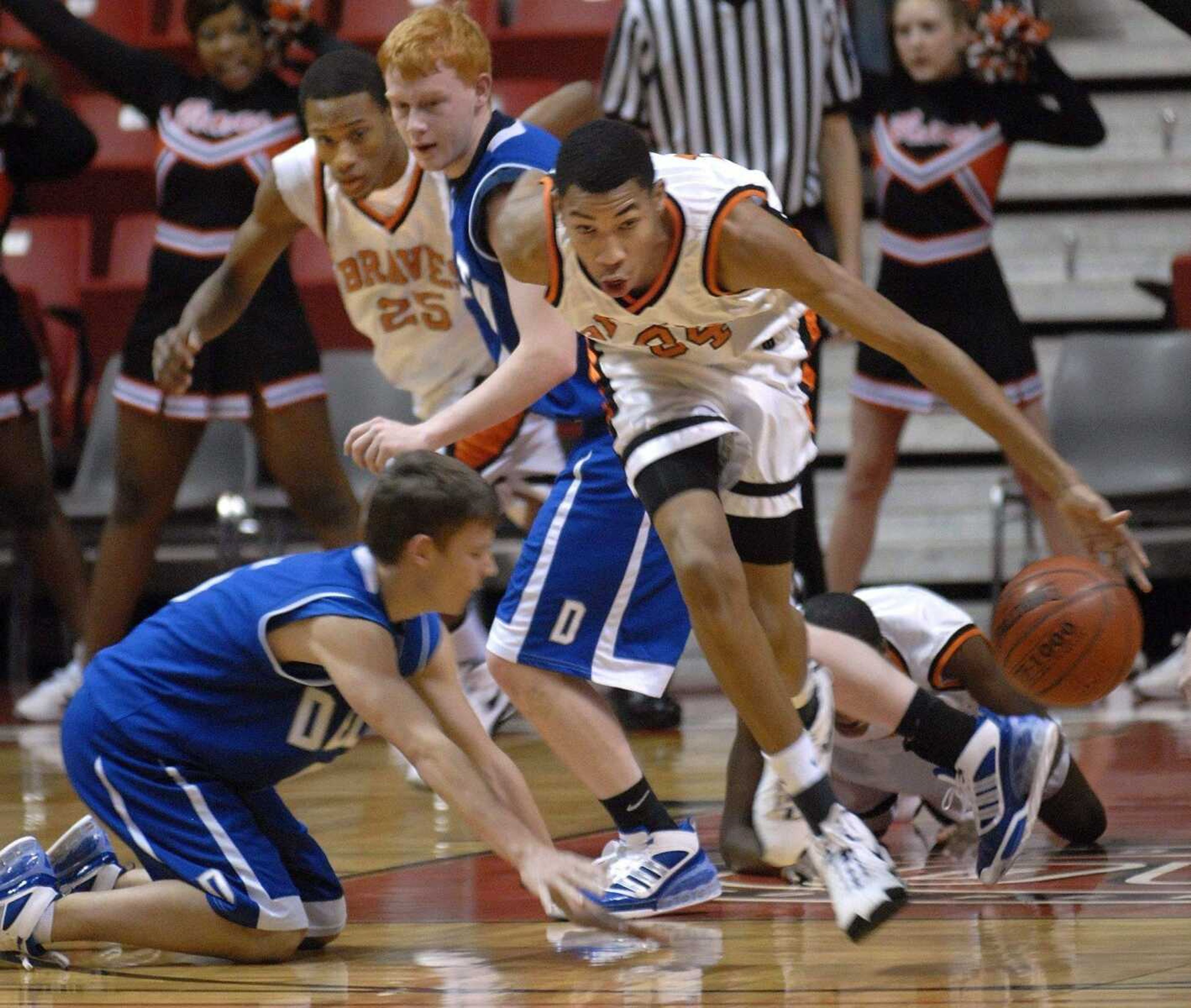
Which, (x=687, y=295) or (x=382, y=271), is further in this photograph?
(x=382, y=271)

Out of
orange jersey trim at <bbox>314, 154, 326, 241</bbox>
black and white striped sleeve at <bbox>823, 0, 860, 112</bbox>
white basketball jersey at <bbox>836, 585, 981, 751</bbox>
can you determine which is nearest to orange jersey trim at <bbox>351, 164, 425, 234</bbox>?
orange jersey trim at <bbox>314, 154, 326, 241</bbox>

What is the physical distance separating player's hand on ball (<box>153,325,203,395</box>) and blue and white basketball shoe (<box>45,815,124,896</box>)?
1.14 meters

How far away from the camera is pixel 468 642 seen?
17.8 feet

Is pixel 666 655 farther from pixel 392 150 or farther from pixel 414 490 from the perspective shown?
pixel 392 150

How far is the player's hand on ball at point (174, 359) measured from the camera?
4387mm

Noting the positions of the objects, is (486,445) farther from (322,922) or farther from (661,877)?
(322,922)

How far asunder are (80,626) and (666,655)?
3359 mm

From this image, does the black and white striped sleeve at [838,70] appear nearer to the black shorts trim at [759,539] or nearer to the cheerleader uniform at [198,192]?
the cheerleader uniform at [198,192]

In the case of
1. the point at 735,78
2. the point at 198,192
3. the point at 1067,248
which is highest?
the point at 735,78

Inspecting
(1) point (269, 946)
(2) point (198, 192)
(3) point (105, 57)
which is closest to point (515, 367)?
(1) point (269, 946)

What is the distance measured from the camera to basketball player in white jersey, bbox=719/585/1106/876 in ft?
13.0

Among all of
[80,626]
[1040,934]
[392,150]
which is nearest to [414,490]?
[1040,934]

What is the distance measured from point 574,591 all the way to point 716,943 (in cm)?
78

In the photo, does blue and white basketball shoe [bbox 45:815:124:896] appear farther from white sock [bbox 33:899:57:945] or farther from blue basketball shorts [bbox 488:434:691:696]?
blue basketball shorts [bbox 488:434:691:696]
